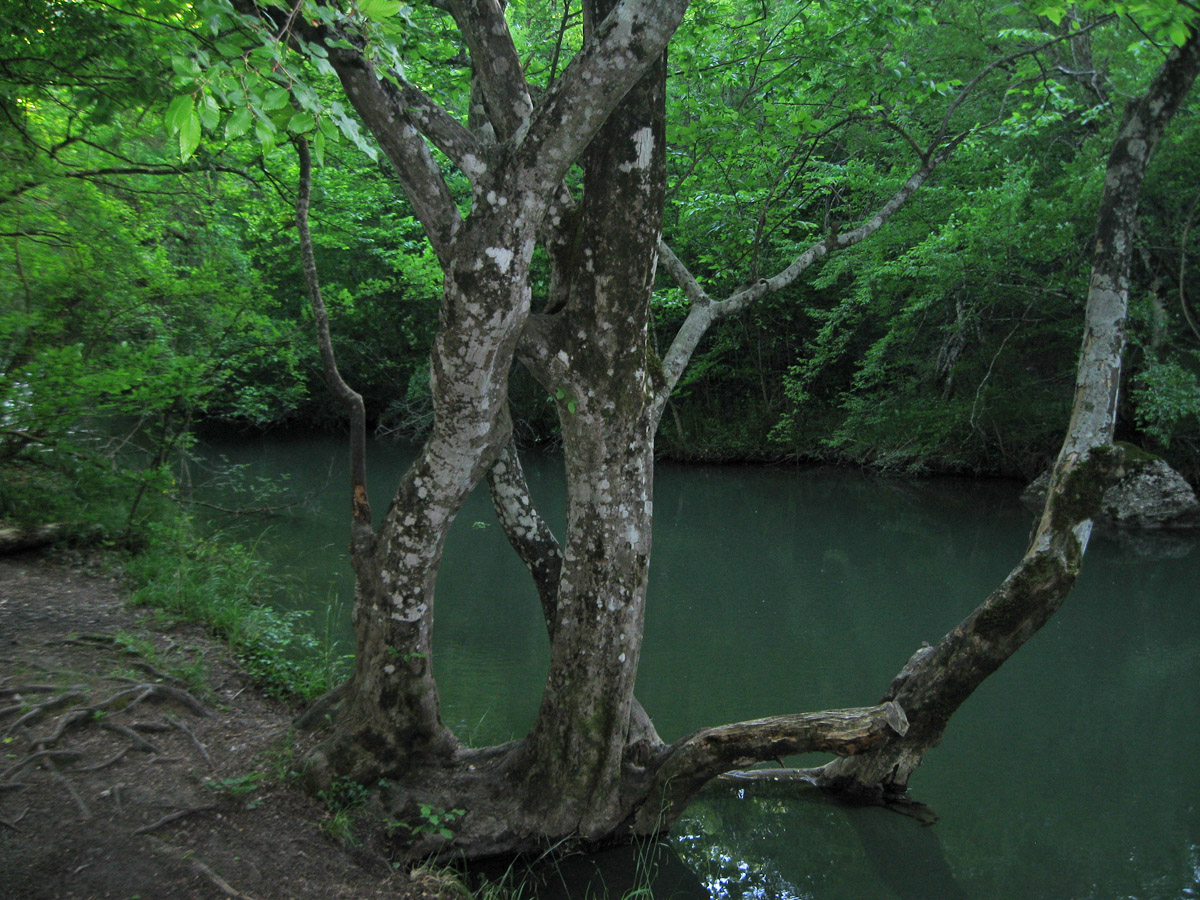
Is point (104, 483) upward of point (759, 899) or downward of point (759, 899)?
upward

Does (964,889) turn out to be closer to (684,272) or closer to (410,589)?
(410,589)

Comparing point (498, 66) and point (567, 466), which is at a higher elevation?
point (498, 66)

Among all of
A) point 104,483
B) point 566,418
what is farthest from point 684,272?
point 104,483

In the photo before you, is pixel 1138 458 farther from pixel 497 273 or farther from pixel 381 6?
pixel 381 6

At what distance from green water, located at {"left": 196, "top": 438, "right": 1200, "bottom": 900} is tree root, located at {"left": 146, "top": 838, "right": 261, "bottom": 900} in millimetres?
2216

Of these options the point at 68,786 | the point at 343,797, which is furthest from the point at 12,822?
the point at 343,797

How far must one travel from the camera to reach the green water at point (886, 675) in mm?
4336

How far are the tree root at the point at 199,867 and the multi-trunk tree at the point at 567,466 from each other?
2.31 feet

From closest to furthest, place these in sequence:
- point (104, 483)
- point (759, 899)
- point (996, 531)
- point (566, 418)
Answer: point (566, 418) → point (759, 899) → point (104, 483) → point (996, 531)

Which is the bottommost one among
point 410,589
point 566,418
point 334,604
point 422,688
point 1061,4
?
point 334,604

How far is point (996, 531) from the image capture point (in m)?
12.0

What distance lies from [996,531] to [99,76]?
11714 mm

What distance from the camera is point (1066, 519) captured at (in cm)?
392

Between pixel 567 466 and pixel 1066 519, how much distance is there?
236 centimetres
